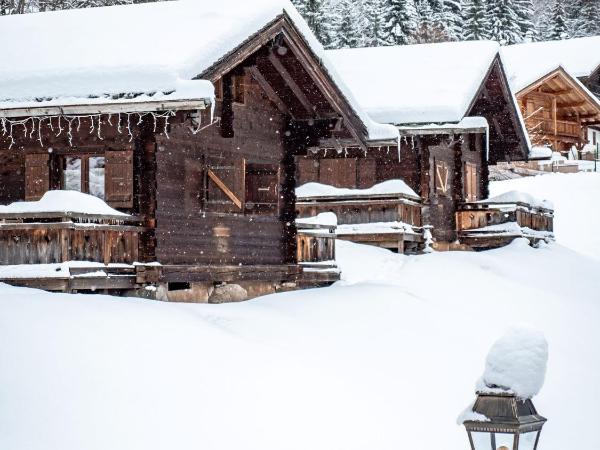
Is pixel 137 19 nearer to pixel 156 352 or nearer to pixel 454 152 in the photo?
pixel 156 352

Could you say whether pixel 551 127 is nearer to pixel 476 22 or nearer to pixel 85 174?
pixel 476 22

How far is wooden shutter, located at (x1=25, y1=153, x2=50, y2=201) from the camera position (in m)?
18.4

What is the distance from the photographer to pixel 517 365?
663 cm

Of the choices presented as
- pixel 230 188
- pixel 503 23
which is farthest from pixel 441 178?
pixel 503 23

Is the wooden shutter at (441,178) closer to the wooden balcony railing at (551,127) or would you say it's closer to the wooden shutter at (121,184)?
the wooden shutter at (121,184)

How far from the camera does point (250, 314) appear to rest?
674 inches

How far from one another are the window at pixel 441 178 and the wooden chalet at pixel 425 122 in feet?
0.09

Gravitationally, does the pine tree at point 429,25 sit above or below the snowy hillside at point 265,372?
above

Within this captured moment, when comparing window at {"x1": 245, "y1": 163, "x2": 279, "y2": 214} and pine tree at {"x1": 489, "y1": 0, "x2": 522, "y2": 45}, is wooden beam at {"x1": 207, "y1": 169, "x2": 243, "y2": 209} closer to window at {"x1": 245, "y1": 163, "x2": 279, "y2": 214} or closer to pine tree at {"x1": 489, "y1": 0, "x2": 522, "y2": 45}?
window at {"x1": 245, "y1": 163, "x2": 279, "y2": 214}

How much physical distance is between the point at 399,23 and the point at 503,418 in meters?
63.7

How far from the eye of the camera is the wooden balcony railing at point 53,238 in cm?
1555

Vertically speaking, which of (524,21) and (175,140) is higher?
(524,21)

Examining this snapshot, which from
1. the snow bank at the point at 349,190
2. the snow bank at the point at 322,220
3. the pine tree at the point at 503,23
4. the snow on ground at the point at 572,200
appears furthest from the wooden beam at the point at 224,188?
the pine tree at the point at 503,23

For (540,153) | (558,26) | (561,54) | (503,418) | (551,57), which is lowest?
(503,418)
